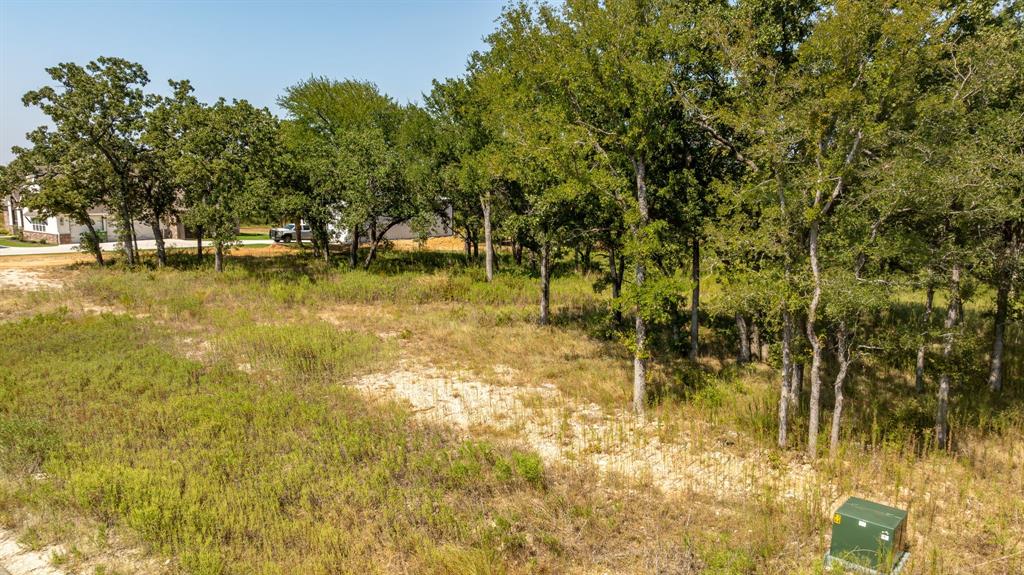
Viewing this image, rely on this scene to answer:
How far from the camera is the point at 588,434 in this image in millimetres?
11641

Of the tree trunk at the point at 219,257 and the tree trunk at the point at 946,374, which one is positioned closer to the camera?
the tree trunk at the point at 946,374

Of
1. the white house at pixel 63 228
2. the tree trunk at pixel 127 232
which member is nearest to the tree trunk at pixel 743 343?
the tree trunk at pixel 127 232

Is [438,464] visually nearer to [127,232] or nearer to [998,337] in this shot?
[998,337]

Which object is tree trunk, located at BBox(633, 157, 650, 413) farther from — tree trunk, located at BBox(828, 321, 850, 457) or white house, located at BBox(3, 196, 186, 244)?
white house, located at BBox(3, 196, 186, 244)

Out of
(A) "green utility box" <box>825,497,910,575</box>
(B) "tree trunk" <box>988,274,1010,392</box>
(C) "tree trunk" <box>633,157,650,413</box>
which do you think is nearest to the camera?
(A) "green utility box" <box>825,497,910,575</box>

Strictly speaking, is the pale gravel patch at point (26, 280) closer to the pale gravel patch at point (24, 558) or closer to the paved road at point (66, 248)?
the paved road at point (66, 248)

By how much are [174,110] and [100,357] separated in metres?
16.5

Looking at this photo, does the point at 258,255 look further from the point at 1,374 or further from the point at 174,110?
the point at 1,374

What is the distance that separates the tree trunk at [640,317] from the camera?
12.5 m

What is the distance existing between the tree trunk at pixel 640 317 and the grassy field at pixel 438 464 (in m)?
0.56

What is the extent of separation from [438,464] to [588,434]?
3487mm

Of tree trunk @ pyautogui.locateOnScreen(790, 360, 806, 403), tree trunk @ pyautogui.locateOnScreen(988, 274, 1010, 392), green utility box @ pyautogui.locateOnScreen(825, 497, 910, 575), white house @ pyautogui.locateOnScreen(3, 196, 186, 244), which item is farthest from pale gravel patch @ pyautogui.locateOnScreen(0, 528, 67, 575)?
white house @ pyautogui.locateOnScreen(3, 196, 186, 244)

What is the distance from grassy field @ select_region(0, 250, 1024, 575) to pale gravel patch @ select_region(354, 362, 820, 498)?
70 mm

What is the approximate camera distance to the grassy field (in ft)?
24.5
